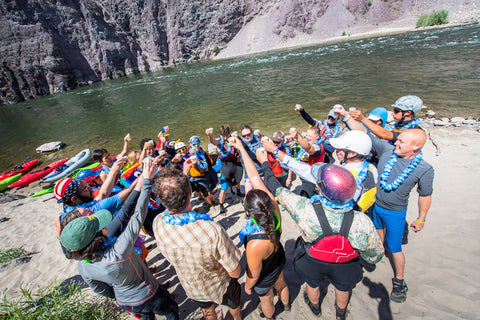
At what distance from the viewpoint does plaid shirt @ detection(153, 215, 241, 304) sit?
6.50 feet

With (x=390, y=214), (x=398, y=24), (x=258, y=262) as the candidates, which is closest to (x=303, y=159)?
(x=390, y=214)

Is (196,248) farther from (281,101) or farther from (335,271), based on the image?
(281,101)

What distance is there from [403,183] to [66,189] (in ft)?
15.5

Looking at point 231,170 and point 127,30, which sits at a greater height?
point 127,30

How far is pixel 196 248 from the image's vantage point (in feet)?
6.45

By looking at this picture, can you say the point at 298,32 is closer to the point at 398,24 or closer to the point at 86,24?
the point at 398,24

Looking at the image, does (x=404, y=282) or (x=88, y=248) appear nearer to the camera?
(x=88, y=248)

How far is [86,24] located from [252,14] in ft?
183

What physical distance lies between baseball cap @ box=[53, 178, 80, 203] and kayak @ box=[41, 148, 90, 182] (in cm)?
890

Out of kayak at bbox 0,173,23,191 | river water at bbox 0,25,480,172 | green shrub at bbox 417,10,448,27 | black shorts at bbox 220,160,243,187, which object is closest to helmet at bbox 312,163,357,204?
black shorts at bbox 220,160,243,187

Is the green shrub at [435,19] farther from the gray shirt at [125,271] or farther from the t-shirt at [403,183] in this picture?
the gray shirt at [125,271]

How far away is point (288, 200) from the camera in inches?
89.7

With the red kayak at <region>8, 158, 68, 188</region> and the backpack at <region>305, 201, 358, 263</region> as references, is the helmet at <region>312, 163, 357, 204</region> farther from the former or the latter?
the red kayak at <region>8, 158, 68, 188</region>

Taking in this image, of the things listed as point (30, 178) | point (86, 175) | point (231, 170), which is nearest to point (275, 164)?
point (231, 170)
